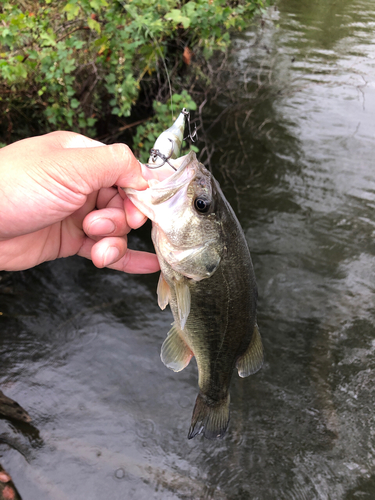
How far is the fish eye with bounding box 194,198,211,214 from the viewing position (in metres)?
1.72

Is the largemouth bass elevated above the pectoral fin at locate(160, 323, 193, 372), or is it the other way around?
the largemouth bass

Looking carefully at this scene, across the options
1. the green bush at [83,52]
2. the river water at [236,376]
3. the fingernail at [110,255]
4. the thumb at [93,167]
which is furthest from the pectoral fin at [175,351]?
the green bush at [83,52]

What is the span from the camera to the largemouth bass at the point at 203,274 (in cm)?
173

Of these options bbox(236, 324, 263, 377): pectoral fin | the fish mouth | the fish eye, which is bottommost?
bbox(236, 324, 263, 377): pectoral fin

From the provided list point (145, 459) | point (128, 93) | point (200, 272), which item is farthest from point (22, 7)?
point (145, 459)

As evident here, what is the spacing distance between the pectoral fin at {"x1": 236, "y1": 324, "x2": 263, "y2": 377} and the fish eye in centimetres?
87

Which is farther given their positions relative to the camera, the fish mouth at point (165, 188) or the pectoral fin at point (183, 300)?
the pectoral fin at point (183, 300)

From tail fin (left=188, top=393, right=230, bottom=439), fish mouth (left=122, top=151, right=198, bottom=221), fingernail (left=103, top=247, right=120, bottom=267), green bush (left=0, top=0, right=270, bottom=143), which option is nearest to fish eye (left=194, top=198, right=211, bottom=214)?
fish mouth (left=122, top=151, right=198, bottom=221)

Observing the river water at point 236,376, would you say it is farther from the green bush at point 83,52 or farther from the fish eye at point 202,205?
the fish eye at point 202,205

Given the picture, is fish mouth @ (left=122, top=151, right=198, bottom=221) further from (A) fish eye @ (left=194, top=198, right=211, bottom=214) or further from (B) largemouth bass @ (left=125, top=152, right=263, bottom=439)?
(A) fish eye @ (left=194, top=198, right=211, bottom=214)

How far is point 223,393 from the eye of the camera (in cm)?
223

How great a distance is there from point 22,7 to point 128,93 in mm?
2237

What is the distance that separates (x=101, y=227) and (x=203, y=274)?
0.63 m

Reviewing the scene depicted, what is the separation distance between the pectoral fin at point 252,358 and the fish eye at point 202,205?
866mm
